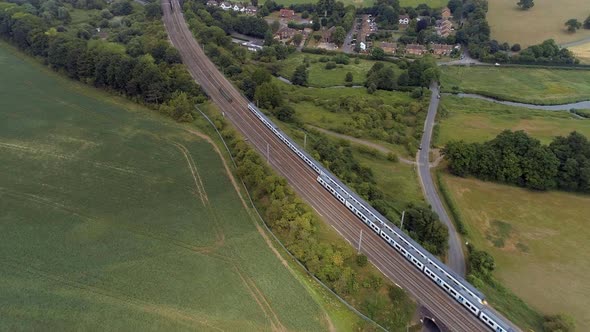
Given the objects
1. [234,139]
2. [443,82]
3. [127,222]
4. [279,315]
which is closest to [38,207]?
[127,222]

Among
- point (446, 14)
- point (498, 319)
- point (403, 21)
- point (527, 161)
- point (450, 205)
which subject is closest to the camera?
point (498, 319)

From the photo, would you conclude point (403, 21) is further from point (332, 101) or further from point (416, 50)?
point (332, 101)

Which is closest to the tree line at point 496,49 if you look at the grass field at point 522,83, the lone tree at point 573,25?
the grass field at point 522,83

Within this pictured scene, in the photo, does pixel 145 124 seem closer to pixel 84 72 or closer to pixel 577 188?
pixel 84 72

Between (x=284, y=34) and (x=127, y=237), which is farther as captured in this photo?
(x=284, y=34)

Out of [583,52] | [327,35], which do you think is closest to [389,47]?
[327,35]

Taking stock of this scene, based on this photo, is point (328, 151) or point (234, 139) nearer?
point (328, 151)
